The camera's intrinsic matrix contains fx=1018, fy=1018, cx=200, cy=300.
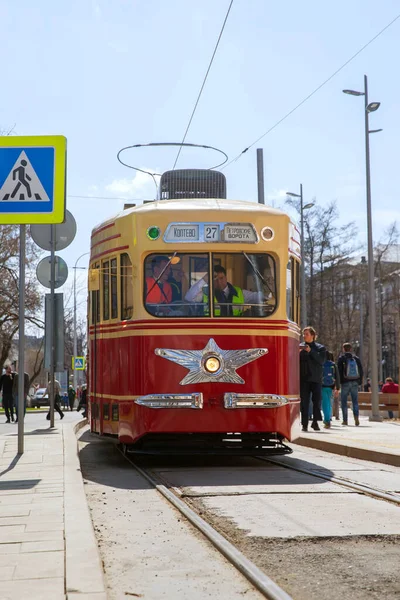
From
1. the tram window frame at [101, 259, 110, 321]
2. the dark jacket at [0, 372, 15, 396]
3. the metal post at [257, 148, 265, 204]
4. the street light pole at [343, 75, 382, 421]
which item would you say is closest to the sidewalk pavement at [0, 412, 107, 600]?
the tram window frame at [101, 259, 110, 321]

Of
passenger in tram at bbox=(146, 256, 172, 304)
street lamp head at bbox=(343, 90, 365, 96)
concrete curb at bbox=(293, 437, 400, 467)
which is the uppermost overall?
street lamp head at bbox=(343, 90, 365, 96)

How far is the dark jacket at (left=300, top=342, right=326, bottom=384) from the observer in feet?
58.5

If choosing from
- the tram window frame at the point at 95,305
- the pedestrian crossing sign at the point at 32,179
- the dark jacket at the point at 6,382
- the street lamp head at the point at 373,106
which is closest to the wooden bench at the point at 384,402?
the street lamp head at the point at 373,106

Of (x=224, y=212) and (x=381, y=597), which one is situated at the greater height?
(x=224, y=212)

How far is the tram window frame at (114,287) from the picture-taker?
12.0 m

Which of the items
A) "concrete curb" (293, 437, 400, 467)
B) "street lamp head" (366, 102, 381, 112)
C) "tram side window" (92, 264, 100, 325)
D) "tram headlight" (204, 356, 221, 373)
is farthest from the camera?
"street lamp head" (366, 102, 381, 112)

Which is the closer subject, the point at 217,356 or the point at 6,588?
the point at 6,588

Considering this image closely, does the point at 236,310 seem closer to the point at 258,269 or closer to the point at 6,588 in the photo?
the point at 258,269

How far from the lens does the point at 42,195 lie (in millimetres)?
10727

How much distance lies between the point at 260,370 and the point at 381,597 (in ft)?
21.1

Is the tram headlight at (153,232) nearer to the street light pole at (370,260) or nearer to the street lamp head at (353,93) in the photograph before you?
the street light pole at (370,260)

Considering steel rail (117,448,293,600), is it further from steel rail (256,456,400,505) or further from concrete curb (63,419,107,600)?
steel rail (256,456,400,505)

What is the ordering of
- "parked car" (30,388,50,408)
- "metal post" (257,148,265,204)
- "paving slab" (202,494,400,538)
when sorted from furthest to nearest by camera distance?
1. "parked car" (30,388,50,408)
2. "metal post" (257,148,265,204)
3. "paving slab" (202,494,400,538)

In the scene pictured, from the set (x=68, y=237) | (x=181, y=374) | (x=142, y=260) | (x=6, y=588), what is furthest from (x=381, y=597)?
(x=68, y=237)
